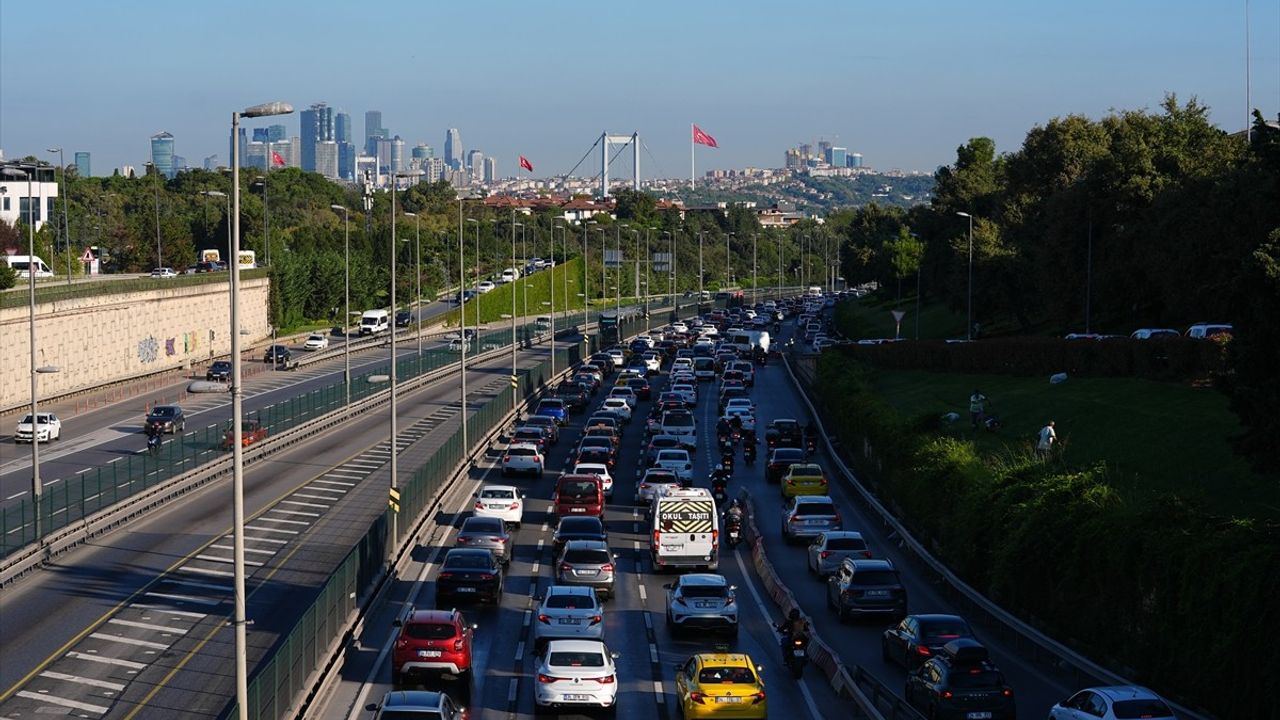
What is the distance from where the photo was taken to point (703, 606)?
31.8m

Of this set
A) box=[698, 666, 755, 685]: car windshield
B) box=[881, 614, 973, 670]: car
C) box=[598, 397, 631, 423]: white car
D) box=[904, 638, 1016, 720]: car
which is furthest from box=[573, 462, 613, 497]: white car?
box=[904, 638, 1016, 720]: car

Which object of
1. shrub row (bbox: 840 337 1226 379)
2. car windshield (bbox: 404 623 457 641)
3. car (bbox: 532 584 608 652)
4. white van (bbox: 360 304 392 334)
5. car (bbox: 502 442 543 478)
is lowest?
car (bbox: 502 442 543 478)

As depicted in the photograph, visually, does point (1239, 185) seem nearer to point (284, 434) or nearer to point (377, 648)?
point (377, 648)

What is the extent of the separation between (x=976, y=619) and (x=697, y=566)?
28.5 ft

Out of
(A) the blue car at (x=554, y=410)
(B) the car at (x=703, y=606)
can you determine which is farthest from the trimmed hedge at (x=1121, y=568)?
(A) the blue car at (x=554, y=410)

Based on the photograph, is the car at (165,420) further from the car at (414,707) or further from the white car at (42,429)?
the car at (414,707)

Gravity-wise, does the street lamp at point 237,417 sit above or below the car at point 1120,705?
above

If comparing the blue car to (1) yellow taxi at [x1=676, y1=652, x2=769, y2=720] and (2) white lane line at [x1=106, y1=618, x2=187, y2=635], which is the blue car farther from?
(1) yellow taxi at [x1=676, y1=652, x2=769, y2=720]

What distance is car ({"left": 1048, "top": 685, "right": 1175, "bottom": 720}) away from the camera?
20.6 metres

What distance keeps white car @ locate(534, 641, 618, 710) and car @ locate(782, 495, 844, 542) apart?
17882 mm

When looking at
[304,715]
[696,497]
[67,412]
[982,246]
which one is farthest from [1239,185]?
[67,412]

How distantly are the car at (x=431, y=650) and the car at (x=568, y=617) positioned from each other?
5.58ft

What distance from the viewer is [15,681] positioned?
92.3ft

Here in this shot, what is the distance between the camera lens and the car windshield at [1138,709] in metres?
20.6
